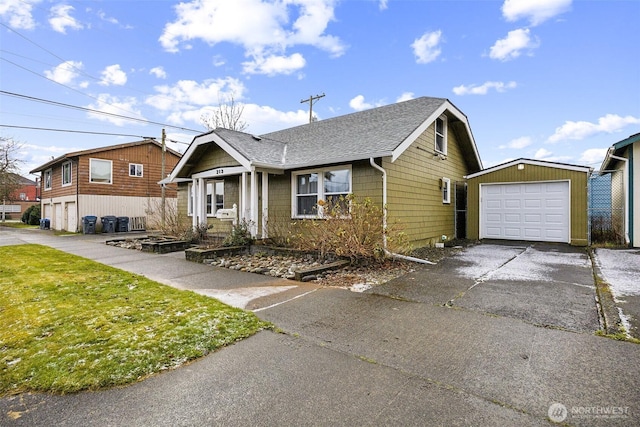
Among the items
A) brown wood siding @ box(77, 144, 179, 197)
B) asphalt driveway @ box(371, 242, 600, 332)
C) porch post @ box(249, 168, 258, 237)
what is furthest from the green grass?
brown wood siding @ box(77, 144, 179, 197)

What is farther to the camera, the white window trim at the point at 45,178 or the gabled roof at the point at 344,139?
the white window trim at the point at 45,178

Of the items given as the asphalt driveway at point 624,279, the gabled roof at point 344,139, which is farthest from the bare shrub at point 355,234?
the asphalt driveway at point 624,279

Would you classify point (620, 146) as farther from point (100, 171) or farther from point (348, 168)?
point (100, 171)

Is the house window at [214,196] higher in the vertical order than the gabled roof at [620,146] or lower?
lower

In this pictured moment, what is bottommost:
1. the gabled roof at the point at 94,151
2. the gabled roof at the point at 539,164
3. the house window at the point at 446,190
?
the house window at the point at 446,190

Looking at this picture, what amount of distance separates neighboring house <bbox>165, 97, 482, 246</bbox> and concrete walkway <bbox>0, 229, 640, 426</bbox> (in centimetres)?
528

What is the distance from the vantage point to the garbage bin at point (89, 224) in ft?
61.8

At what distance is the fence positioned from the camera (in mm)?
10633

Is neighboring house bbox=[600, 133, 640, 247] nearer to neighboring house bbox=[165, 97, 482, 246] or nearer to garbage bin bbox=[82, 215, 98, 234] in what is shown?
neighboring house bbox=[165, 97, 482, 246]

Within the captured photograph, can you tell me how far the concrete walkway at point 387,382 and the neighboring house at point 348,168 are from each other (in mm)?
5279

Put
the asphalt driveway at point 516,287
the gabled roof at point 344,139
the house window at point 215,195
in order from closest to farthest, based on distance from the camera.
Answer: the asphalt driveway at point 516,287, the gabled roof at point 344,139, the house window at point 215,195

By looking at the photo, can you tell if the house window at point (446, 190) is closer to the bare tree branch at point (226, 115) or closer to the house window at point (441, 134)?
the house window at point (441, 134)

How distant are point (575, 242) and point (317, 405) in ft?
38.6

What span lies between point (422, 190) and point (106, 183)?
19806 mm
